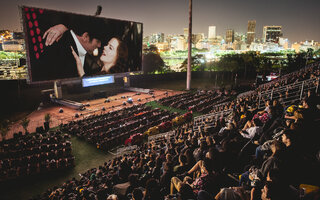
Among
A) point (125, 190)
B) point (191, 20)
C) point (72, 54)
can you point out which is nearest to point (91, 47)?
point (72, 54)

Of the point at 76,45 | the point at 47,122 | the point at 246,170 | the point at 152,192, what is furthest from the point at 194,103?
the point at 152,192

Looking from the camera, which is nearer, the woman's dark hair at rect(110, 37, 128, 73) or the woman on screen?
the woman on screen

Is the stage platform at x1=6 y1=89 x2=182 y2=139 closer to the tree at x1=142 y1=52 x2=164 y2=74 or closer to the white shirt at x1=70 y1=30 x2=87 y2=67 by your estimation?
the white shirt at x1=70 y1=30 x2=87 y2=67

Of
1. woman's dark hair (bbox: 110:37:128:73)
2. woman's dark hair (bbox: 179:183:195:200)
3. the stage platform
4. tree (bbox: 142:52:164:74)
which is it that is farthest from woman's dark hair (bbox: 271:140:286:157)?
tree (bbox: 142:52:164:74)

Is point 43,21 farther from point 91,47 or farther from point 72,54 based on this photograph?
point 91,47

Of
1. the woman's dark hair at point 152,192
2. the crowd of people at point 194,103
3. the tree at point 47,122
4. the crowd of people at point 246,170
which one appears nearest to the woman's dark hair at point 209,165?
the crowd of people at point 246,170

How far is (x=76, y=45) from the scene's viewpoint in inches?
1037

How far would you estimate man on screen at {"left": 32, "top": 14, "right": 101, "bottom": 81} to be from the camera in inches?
912

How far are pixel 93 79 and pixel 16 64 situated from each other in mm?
13747

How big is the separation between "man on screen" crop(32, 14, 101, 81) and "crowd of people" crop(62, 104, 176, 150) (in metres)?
10.3

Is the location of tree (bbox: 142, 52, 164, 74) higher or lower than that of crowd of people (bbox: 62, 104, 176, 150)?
higher

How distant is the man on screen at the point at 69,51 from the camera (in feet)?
76.0

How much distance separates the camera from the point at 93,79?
29.8 meters

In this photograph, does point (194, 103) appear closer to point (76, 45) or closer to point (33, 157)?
point (33, 157)
